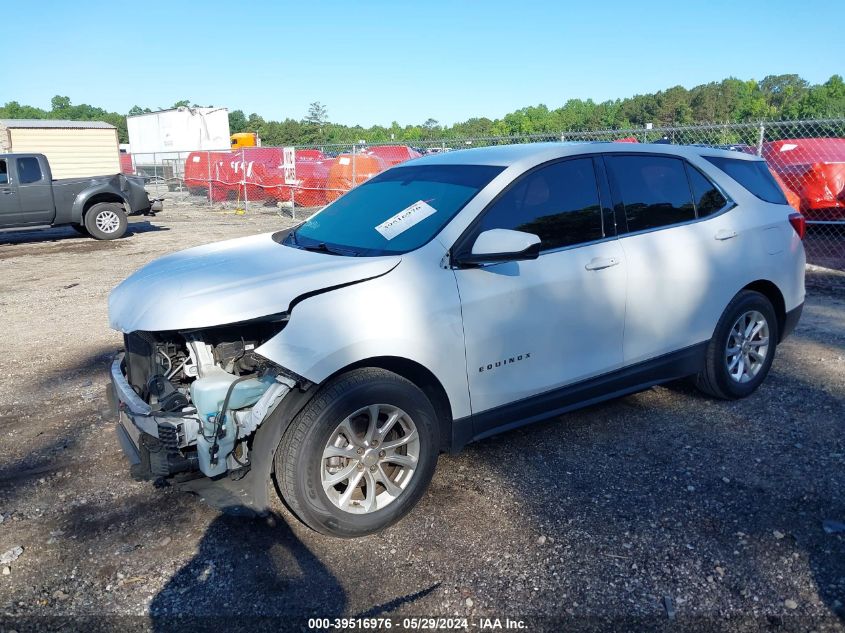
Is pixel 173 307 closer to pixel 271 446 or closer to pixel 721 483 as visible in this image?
pixel 271 446

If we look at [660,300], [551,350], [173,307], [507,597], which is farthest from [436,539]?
[660,300]

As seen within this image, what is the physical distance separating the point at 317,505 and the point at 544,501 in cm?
120

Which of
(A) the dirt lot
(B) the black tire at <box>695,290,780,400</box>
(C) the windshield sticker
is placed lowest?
(A) the dirt lot

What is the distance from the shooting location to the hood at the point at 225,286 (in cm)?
301

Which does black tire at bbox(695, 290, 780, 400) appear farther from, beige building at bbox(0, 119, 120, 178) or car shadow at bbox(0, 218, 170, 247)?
beige building at bbox(0, 119, 120, 178)

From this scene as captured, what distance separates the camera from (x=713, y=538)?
322 centimetres

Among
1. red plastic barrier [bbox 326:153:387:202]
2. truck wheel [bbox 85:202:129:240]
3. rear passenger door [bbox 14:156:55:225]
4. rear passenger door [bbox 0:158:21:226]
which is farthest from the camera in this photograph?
red plastic barrier [bbox 326:153:387:202]

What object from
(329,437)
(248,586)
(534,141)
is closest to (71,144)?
(534,141)

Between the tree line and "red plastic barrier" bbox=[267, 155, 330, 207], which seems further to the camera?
the tree line

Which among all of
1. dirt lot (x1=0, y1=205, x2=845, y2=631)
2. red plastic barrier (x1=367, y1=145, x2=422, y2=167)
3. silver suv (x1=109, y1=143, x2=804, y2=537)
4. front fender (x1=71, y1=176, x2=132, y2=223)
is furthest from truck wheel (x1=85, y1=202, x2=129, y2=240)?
silver suv (x1=109, y1=143, x2=804, y2=537)

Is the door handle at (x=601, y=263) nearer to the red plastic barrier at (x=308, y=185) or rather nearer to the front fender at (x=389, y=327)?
the front fender at (x=389, y=327)

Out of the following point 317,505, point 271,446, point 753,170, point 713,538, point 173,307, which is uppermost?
point 753,170

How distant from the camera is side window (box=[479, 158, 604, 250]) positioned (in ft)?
12.1

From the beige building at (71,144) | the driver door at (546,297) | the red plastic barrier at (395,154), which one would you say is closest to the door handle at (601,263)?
the driver door at (546,297)
